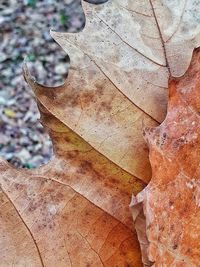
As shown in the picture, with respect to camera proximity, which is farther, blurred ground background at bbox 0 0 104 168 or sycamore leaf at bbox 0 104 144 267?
blurred ground background at bbox 0 0 104 168

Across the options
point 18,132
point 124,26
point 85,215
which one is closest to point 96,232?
point 85,215

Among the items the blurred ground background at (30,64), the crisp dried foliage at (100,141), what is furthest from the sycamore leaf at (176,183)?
the blurred ground background at (30,64)

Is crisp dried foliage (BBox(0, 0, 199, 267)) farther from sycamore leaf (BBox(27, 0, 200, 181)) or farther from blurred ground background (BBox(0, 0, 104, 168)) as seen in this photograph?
blurred ground background (BBox(0, 0, 104, 168))

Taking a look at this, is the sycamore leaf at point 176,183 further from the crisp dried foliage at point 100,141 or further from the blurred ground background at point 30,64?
the blurred ground background at point 30,64

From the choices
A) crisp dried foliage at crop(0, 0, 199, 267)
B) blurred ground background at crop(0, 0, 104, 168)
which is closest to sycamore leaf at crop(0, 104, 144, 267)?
crisp dried foliage at crop(0, 0, 199, 267)

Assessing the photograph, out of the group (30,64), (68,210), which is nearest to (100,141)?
(68,210)

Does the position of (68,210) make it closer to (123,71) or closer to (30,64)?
(123,71)
